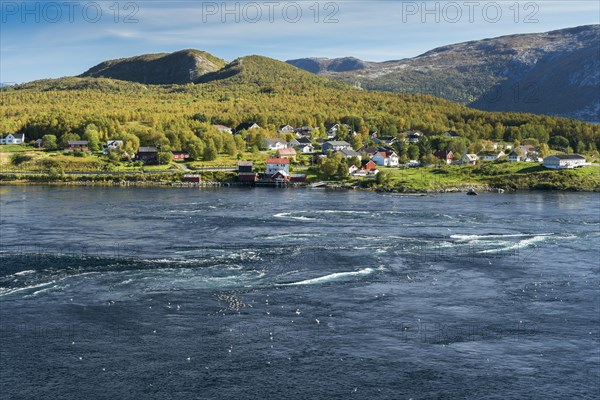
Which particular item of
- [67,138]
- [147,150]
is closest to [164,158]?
[147,150]

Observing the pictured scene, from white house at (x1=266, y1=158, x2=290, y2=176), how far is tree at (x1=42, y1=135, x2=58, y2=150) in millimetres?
42591

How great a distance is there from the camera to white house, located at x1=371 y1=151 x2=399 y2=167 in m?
113

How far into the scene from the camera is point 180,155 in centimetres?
11738

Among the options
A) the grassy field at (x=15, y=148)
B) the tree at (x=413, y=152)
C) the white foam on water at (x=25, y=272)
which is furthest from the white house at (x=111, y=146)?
the white foam on water at (x=25, y=272)

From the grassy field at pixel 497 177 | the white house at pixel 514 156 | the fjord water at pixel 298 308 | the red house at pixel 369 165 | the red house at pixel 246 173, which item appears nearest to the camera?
the fjord water at pixel 298 308

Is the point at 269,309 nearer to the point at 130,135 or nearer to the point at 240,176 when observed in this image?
the point at 240,176

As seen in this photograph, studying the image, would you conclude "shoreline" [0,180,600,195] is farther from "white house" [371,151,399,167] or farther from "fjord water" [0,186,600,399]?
"fjord water" [0,186,600,399]

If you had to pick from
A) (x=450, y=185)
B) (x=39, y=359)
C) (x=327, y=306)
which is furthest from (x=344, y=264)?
(x=450, y=185)

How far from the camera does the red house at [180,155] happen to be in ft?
384

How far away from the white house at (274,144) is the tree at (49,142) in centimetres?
3761

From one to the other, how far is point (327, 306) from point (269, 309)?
3.19 meters

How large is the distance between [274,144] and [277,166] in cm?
2666

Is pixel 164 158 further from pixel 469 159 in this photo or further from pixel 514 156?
pixel 514 156

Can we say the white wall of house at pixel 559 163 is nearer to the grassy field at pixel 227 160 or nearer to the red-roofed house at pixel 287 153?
the red-roofed house at pixel 287 153
